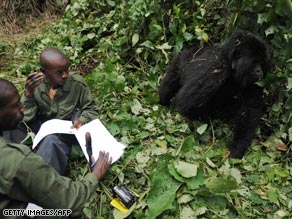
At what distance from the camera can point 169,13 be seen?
459cm

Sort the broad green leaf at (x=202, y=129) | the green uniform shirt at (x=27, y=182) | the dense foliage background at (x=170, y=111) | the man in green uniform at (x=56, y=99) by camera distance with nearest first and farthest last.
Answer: the green uniform shirt at (x=27, y=182) < the dense foliage background at (x=170, y=111) < the man in green uniform at (x=56, y=99) < the broad green leaf at (x=202, y=129)

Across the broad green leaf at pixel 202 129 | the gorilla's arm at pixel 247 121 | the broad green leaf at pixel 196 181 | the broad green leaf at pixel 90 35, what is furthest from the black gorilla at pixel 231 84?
the broad green leaf at pixel 90 35

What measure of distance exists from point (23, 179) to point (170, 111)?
2.21 meters

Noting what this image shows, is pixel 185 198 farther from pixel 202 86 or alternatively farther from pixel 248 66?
pixel 248 66

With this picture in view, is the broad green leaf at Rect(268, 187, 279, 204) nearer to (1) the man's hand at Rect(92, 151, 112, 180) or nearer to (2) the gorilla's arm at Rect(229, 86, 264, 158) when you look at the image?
(2) the gorilla's arm at Rect(229, 86, 264, 158)

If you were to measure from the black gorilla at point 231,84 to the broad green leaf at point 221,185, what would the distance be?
68 cm

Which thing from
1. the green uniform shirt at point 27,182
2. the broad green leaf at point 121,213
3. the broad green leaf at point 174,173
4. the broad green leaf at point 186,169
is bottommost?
the broad green leaf at point 121,213

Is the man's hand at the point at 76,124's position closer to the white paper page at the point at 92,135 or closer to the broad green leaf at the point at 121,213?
the white paper page at the point at 92,135

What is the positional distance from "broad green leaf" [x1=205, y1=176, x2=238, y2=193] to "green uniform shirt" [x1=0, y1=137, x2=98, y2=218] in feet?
3.46

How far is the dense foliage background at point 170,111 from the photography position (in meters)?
2.96

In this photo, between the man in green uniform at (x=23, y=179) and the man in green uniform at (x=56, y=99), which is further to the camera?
the man in green uniform at (x=56, y=99)

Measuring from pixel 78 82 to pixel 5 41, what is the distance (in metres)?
3.08

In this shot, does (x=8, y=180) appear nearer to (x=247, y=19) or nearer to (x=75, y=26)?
(x=247, y=19)

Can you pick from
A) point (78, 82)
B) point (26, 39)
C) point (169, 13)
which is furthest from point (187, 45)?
point (26, 39)
